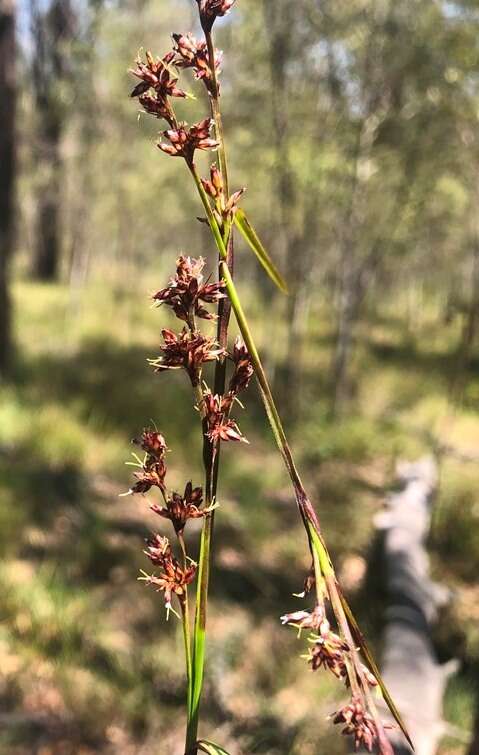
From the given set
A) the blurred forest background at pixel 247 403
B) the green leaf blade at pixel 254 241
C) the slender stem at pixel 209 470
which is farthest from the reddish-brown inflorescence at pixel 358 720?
the blurred forest background at pixel 247 403

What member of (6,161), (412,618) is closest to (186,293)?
(412,618)

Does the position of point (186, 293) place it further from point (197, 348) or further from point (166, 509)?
point (166, 509)

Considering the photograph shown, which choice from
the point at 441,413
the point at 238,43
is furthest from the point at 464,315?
the point at 238,43

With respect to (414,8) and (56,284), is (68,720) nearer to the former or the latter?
(414,8)

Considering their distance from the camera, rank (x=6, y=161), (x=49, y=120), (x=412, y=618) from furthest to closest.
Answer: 1. (x=49, y=120)
2. (x=6, y=161)
3. (x=412, y=618)

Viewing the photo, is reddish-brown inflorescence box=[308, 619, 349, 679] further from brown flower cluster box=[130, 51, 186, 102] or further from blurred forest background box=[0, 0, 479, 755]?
blurred forest background box=[0, 0, 479, 755]
